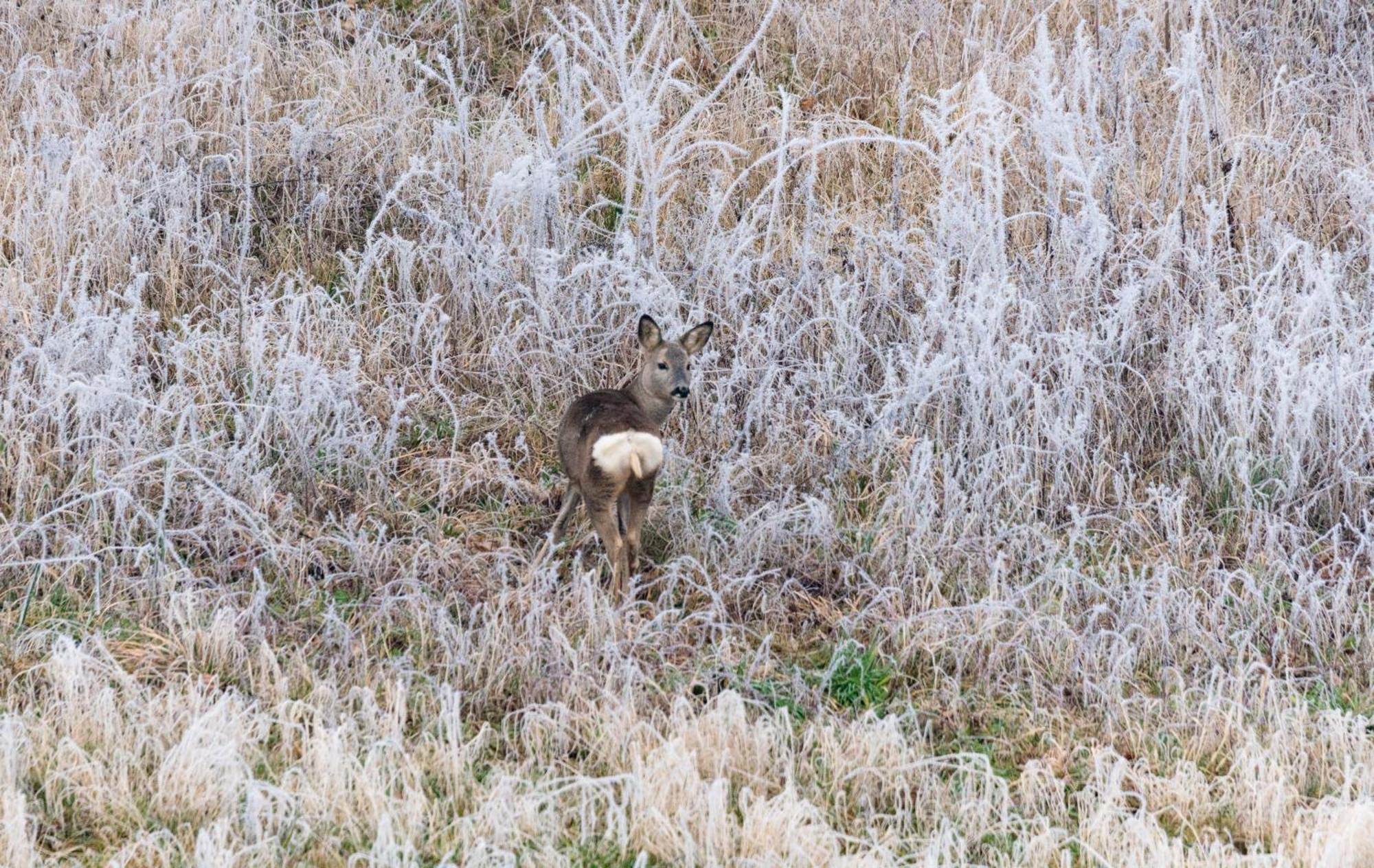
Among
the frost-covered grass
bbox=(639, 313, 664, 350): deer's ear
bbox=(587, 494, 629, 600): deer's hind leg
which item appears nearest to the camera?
the frost-covered grass

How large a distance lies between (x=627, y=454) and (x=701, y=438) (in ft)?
3.78

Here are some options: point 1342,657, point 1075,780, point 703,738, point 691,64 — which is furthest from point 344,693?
point 691,64

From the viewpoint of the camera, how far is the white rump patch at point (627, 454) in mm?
5477

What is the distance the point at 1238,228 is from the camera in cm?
725

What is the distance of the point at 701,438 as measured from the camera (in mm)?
6598

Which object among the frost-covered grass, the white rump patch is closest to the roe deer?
the white rump patch

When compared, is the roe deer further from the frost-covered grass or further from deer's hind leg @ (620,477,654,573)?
the frost-covered grass

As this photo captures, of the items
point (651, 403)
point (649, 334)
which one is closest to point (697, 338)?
point (649, 334)

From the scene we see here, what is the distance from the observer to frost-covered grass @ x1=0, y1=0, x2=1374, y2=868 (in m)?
4.34

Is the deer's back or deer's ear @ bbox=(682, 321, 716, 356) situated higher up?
deer's ear @ bbox=(682, 321, 716, 356)

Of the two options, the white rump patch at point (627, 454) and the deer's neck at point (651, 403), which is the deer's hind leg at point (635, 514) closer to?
the white rump patch at point (627, 454)

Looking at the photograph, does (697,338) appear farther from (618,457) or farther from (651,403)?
(618,457)

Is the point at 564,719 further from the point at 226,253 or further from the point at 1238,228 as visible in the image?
the point at 1238,228

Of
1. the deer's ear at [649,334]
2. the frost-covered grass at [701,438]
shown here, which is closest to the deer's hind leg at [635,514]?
the frost-covered grass at [701,438]
